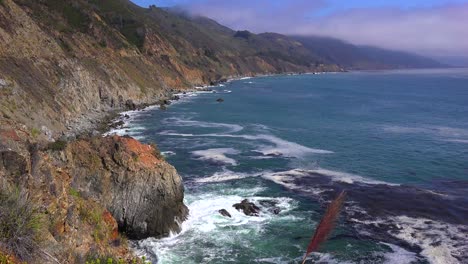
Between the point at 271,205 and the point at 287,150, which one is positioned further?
the point at 287,150

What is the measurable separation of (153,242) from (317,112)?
70921mm

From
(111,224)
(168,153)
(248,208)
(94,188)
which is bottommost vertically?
(248,208)

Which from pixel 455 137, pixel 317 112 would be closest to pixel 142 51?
pixel 317 112

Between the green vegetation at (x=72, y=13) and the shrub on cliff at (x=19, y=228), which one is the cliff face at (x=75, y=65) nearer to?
the green vegetation at (x=72, y=13)

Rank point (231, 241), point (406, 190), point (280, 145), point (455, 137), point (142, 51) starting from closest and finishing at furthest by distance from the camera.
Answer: point (231, 241) → point (406, 190) → point (280, 145) → point (455, 137) → point (142, 51)

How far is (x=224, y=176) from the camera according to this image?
4359 centimetres

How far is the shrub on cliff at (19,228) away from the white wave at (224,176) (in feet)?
95.8

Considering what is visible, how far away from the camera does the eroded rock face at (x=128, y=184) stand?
28344mm

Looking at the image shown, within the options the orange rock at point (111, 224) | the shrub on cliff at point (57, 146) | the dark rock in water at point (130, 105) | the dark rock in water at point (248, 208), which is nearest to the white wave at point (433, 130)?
the dark rock in water at point (248, 208)

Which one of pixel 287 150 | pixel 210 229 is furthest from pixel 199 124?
pixel 210 229

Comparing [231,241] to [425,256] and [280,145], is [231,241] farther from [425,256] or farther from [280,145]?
[280,145]

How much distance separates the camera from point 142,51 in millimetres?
135125

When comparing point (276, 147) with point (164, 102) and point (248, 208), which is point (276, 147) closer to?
point (248, 208)

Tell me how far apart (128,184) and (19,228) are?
1790cm
